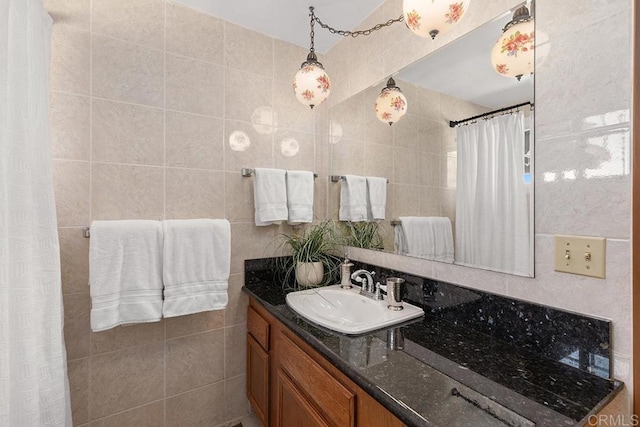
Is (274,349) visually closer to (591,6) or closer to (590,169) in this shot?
(590,169)

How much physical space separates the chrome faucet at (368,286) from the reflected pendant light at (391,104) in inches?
30.0

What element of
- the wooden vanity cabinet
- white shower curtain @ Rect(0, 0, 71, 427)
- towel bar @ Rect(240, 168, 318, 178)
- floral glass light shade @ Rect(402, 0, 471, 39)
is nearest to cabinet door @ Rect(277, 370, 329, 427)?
the wooden vanity cabinet

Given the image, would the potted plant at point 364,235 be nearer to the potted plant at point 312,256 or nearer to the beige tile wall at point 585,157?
the potted plant at point 312,256

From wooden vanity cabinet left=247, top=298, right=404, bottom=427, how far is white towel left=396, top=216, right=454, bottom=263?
619 mm

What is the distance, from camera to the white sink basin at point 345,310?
3.40ft

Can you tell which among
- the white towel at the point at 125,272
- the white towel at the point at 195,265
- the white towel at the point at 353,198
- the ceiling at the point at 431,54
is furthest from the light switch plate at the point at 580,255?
the white towel at the point at 125,272

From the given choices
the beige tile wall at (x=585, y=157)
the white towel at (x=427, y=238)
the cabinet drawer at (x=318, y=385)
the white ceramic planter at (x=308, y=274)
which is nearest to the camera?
the beige tile wall at (x=585, y=157)

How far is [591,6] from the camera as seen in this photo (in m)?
0.77

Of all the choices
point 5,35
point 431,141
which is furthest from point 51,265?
point 431,141

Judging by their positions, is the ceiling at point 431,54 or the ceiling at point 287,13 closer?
the ceiling at point 431,54

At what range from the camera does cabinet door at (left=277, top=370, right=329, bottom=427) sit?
3.15 ft

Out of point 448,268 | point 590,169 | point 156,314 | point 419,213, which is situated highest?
point 590,169

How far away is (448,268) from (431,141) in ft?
1.76

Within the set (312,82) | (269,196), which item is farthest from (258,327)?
(312,82)
